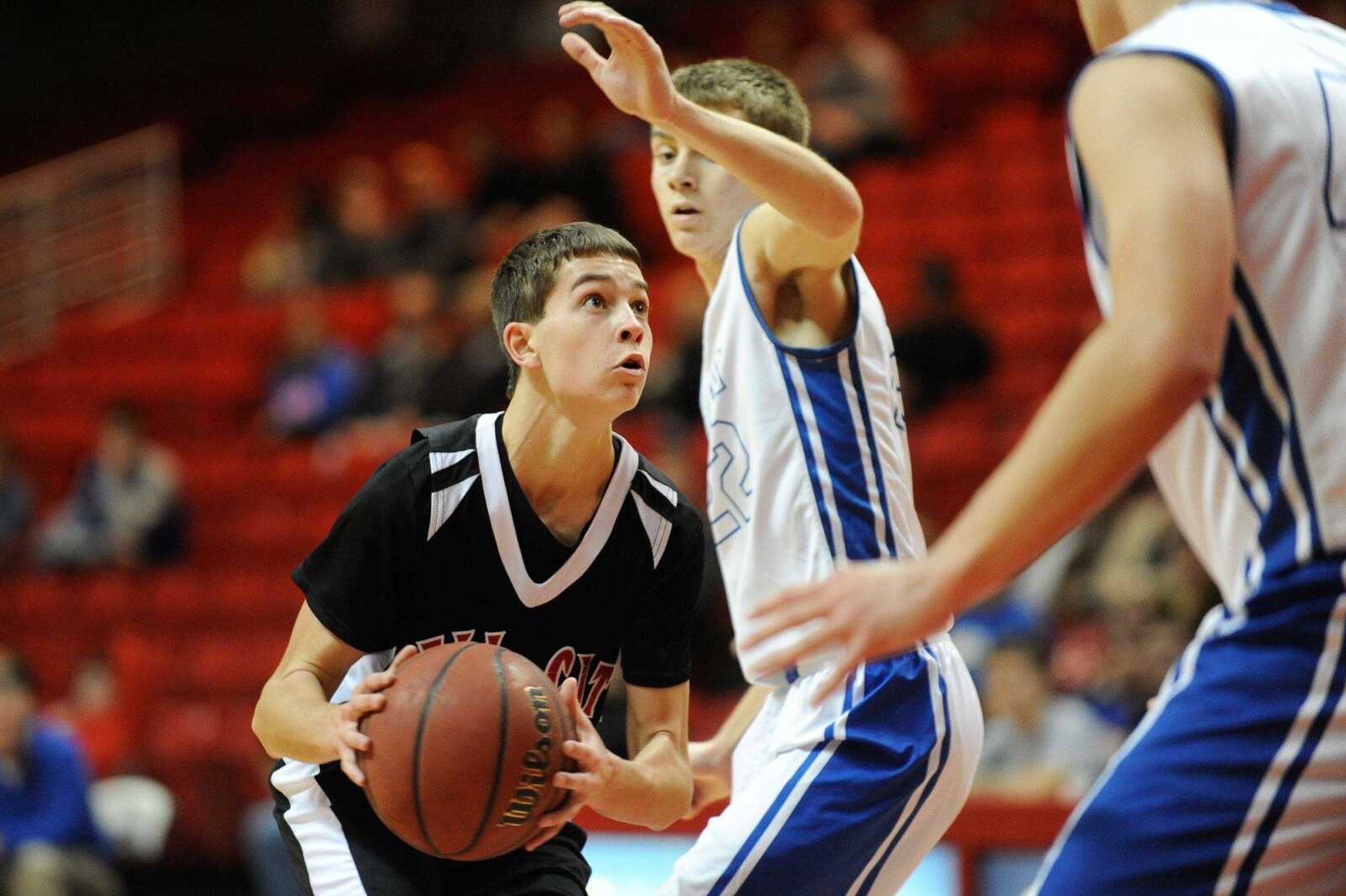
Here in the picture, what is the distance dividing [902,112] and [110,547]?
654cm

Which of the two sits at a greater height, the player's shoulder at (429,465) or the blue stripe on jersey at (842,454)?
the player's shoulder at (429,465)

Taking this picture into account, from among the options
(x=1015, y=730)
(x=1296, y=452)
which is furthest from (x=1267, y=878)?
(x=1015, y=730)

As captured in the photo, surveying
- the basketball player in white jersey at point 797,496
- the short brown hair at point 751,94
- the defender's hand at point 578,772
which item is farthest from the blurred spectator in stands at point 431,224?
the defender's hand at point 578,772

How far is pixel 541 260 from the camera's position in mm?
3486

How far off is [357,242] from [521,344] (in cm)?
1048

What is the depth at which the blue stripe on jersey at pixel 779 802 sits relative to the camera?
310cm

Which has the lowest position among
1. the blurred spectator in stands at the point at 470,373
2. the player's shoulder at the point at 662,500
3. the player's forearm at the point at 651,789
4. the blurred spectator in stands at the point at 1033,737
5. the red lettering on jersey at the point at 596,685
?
the blurred spectator in stands at the point at 1033,737

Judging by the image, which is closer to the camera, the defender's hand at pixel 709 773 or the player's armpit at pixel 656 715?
the player's armpit at pixel 656 715

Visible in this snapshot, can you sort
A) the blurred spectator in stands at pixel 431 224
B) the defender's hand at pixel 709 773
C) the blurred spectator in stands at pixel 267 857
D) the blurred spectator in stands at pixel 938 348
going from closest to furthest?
1. the defender's hand at pixel 709 773
2. the blurred spectator in stands at pixel 267 857
3. the blurred spectator in stands at pixel 938 348
4. the blurred spectator in stands at pixel 431 224

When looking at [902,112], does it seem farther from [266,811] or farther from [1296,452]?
[1296,452]

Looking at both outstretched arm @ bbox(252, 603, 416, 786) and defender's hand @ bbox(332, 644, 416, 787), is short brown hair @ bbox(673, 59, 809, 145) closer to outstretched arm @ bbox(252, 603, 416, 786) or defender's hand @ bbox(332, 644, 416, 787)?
outstretched arm @ bbox(252, 603, 416, 786)

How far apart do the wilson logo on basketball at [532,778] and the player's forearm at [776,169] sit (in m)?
1.10

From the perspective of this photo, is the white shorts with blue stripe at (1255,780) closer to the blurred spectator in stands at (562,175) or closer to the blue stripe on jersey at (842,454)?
the blue stripe on jersey at (842,454)

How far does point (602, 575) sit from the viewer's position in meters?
3.43
